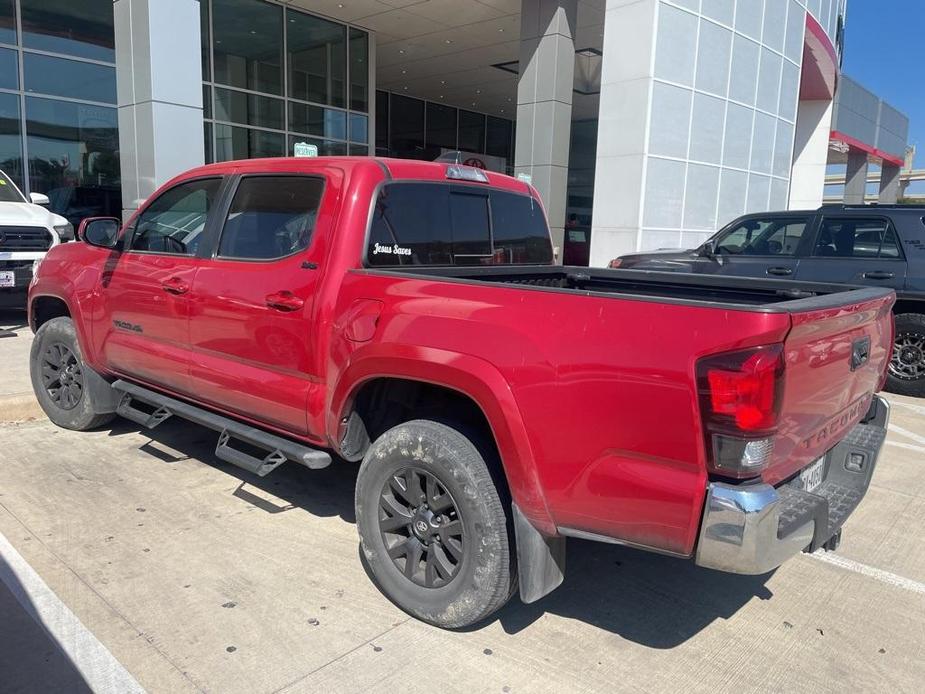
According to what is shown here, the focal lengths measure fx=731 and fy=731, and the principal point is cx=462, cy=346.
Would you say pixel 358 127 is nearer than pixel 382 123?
Yes

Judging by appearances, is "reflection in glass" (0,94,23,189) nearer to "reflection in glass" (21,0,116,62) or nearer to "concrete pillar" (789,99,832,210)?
"reflection in glass" (21,0,116,62)

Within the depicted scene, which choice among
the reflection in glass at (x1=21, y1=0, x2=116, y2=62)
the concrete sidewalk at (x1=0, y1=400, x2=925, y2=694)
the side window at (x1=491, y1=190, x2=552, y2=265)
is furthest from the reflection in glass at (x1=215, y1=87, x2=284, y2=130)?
the side window at (x1=491, y1=190, x2=552, y2=265)

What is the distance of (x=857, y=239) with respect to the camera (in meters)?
7.94

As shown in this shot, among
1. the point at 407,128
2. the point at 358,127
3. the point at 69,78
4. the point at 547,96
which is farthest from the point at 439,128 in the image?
the point at 69,78

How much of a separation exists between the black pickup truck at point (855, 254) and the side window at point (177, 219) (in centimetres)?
643

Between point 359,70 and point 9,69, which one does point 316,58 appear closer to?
point 359,70

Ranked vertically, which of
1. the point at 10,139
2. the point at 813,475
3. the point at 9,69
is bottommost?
the point at 813,475

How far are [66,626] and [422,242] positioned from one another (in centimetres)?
237

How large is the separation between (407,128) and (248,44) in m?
10.1

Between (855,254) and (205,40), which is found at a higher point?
(205,40)

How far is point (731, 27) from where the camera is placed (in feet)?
47.8

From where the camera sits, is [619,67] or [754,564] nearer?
[754,564]

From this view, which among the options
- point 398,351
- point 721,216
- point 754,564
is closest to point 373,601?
point 398,351

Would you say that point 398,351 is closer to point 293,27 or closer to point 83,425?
point 83,425
